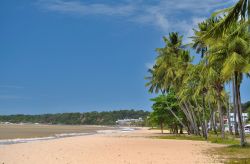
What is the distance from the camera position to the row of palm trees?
7.43m

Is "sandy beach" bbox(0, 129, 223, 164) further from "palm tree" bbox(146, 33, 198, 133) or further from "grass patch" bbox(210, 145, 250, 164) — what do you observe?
"palm tree" bbox(146, 33, 198, 133)

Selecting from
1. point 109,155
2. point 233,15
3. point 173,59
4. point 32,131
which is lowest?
point 109,155

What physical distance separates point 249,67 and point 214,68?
786 centimetres

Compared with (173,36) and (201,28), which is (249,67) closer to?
(201,28)

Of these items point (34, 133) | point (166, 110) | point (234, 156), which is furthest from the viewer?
point (34, 133)

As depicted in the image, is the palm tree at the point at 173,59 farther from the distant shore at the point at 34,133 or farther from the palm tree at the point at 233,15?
the palm tree at the point at 233,15

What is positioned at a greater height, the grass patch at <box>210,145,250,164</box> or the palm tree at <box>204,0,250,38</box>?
the palm tree at <box>204,0,250,38</box>

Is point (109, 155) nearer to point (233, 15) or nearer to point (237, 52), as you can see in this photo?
point (237, 52)

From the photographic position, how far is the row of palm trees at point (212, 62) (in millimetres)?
7431

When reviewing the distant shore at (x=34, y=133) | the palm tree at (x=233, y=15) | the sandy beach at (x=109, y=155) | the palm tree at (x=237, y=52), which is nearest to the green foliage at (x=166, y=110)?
the distant shore at (x=34, y=133)

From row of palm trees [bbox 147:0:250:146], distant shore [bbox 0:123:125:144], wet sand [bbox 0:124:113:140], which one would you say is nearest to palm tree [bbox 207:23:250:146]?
row of palm trees [bbox 147:0:250:146]

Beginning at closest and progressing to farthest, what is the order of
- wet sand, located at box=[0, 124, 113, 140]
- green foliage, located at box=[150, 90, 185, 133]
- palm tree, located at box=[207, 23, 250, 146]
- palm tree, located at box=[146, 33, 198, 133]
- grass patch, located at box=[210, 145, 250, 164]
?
grass patch, located at box=[210, 145, 250, 164], palm tree, located at box=[207, 23, 250, 146], palm tree, located at box=[146, 33, 198, 133], wet sand, located at box=[0, 124, 113, 140], green foliage, located at box=[150, 90, 185, 133]

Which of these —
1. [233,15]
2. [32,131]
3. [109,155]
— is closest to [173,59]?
[109,155]

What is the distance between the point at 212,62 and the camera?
20.8 metres
